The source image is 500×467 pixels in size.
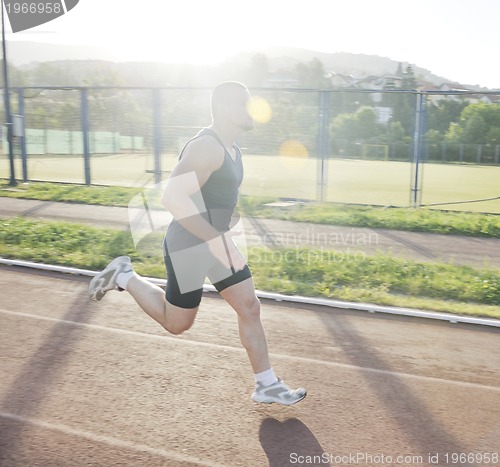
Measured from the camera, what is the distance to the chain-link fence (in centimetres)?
1509

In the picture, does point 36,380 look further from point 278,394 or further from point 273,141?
point 273,141

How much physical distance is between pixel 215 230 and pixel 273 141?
12929mm

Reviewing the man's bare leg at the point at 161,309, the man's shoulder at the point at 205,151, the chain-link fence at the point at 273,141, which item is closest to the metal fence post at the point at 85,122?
the chain-link fence at the point at 273,141

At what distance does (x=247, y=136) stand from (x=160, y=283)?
31.5ft

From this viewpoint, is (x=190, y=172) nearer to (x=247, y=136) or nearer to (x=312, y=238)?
(x=312, y=238)

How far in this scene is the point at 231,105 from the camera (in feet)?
13.2

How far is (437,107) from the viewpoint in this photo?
1978 centimetres

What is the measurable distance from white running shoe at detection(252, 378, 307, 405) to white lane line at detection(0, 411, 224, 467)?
2.47 feet

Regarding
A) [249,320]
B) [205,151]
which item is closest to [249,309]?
[249,320]

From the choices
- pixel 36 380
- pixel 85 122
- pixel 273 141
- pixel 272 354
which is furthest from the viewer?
pixel 273 141

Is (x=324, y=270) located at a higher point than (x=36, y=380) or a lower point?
lower

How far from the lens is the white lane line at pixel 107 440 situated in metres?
3.52

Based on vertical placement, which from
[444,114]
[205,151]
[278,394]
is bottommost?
[278,394]

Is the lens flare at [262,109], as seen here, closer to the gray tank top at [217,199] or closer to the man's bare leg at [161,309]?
the man's bare leg at [161,309]
